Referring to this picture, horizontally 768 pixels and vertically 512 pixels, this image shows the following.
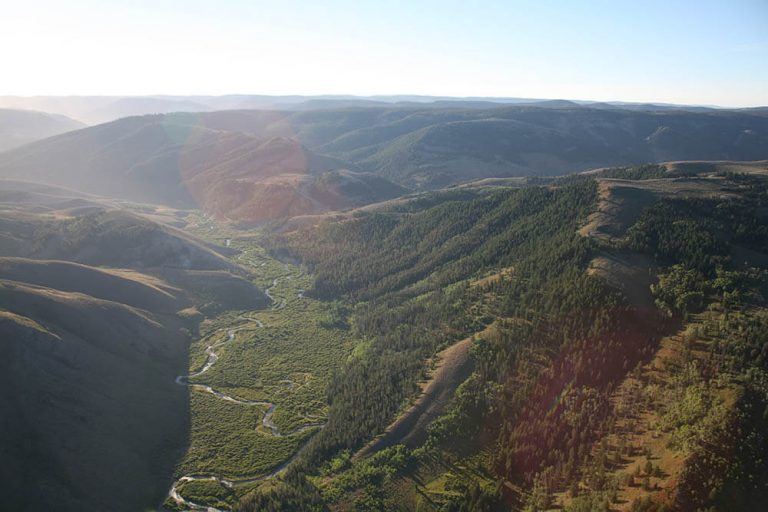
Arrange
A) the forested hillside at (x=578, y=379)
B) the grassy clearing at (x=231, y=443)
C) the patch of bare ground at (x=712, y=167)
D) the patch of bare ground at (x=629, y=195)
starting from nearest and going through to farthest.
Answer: the forested hillside at (x=578, y=379), the grassy clearing at (x=231, y=443), the patch of bare ground at (x=629, y=195), the patch of bare ground at (x=712, y=167)

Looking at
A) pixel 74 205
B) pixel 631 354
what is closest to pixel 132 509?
pixel 631 354

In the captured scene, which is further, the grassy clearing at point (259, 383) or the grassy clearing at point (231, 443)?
the grassy clearing at point (259, 383)

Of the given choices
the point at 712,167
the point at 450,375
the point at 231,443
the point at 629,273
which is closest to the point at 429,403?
the point at 450,375

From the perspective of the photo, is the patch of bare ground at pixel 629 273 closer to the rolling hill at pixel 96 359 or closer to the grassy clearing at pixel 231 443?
the grassy clearing at pixel 231 443

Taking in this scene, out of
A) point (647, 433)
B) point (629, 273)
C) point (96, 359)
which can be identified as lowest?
point (96, 359)

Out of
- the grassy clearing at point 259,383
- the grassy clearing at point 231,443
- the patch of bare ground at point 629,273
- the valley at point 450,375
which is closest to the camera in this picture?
the valley at point 450,375

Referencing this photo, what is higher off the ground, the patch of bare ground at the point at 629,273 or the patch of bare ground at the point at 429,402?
the patch of bare ground at the point at 629,273

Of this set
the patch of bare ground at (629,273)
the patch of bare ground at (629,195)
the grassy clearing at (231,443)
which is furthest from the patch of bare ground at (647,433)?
the grassy clearing at (231,443)

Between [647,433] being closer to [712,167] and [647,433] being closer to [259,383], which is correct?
[259,383]

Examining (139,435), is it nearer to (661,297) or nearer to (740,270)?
(661,297)
